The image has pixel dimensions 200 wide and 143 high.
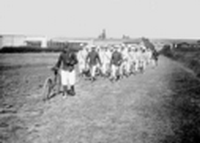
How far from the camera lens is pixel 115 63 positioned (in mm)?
15945

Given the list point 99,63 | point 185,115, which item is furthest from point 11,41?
point 185,115

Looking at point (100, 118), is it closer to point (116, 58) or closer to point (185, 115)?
point (185, 115)

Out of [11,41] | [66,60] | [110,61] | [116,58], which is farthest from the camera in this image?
[11,41]

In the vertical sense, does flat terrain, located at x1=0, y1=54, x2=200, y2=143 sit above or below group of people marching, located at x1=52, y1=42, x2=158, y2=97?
below

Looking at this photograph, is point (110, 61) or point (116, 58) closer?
point (116, 58)

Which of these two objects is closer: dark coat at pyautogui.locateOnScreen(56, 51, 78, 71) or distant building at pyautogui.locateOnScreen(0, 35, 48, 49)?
dark coat at pyautogui.locateOnScreen(56, 51, 78, 71)

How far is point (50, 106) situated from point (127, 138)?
3829mm

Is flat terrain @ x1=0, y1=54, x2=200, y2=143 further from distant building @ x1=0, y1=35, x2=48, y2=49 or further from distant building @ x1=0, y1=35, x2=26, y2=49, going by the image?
distant building @ x1=0, y1=35, x2=48, y2=49

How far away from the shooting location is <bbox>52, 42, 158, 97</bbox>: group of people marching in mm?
10789

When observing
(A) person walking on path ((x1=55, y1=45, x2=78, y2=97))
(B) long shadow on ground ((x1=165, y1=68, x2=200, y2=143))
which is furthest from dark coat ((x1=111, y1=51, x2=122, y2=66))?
(A) person walking on path ((x1=55, y1=45, x2=78, y2=97))

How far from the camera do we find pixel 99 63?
1533cm

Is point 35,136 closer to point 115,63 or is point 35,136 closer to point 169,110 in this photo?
point 169,110

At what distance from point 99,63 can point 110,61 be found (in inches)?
76.4

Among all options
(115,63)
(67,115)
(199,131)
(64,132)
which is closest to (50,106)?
(67,115)
